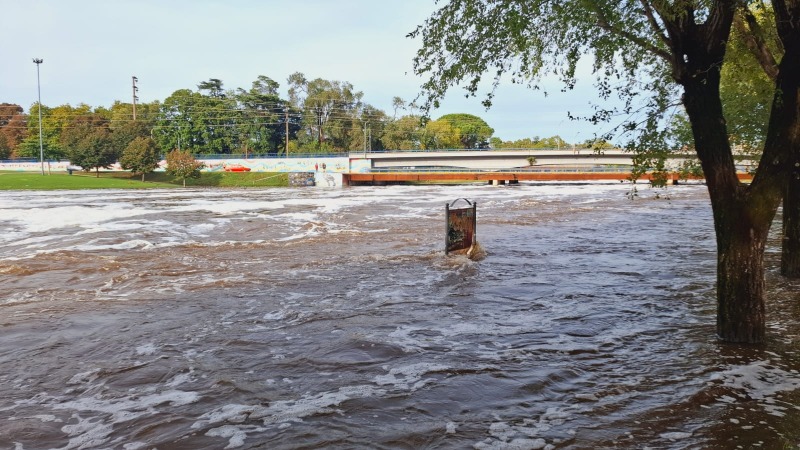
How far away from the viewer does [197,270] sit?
46.8 ft

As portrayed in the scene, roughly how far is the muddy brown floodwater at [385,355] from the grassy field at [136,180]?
62.5 meters

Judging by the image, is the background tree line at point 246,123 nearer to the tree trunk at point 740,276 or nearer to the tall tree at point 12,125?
the tall tree at point 12,125

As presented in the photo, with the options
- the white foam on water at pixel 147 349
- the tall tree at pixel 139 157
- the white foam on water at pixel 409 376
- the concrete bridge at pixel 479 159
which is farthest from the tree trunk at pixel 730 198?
the tall tree at pixel 139 157

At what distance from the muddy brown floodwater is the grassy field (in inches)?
2462

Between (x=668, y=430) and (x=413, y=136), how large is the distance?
11563cm

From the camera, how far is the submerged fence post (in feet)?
51.5

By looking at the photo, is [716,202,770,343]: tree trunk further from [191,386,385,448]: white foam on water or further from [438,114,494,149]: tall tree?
[438,114,494,149]: tall tree

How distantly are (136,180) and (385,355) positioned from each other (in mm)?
89260

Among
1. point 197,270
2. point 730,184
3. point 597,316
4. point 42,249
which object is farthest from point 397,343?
point 42,249

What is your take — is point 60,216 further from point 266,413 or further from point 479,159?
point 479,159

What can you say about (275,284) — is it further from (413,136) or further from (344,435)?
(413,136)

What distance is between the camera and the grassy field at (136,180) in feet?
229

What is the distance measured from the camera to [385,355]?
24.6 feet

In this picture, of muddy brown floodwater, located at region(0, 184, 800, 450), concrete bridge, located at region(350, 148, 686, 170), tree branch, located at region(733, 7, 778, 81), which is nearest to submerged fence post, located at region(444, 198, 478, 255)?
muddy brown floodwater, located at region(0, 184, 800, 450)
